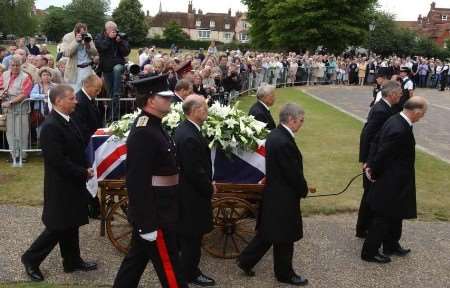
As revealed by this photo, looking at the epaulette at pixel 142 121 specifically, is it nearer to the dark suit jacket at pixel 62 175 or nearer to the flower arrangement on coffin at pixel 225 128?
the dark suit jacket at pixel 62 175

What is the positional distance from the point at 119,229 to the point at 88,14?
93.6 meters

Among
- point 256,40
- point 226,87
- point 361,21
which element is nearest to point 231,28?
point 256,40

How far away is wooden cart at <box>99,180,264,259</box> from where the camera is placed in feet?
19.5

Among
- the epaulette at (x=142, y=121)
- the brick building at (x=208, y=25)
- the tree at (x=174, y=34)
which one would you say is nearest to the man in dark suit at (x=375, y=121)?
the epaulette at (x=142, y=121)

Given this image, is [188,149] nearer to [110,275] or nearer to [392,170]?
[110,275]

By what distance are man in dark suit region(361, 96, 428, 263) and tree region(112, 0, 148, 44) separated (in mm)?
74402

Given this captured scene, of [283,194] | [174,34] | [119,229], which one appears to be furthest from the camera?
[174,34]

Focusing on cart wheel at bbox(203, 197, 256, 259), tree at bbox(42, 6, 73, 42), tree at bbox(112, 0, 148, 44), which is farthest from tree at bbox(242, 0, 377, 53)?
tree at bbox(42, 6, 73, 42)

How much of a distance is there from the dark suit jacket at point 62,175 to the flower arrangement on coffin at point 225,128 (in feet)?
3.58

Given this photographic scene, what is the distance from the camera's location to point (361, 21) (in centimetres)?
4809

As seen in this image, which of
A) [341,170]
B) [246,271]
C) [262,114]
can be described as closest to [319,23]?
[341,170]

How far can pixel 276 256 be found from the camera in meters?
5.42

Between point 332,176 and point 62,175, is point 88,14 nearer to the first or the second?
point 332,176

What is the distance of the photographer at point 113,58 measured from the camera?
34.9 ft
